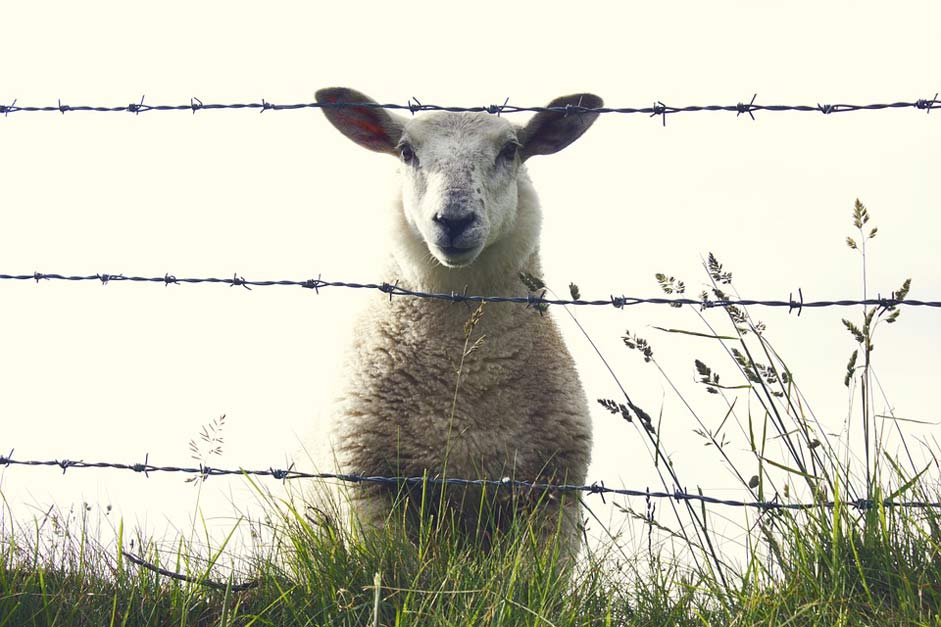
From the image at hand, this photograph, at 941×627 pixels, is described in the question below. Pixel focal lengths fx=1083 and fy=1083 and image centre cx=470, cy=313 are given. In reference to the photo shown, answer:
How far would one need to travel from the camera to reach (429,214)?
555 centimetres

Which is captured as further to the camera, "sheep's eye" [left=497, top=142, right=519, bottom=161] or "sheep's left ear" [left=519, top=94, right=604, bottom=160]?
"sheep's left ear" [left=519, top=94, right=604, bottom=160]

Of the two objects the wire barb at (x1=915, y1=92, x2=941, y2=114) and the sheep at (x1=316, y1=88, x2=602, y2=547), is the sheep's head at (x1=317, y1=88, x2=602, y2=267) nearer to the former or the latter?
the sheep at (x1=316, y1=88, x2=602, y2=547)

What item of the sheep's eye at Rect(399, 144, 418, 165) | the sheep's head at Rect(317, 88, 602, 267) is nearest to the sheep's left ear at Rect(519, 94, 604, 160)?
the sheep's head at Rect(317, 88, 602, 267)

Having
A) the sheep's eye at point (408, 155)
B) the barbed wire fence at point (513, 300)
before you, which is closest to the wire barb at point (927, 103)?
the barbed wire fence at point (513, 300)

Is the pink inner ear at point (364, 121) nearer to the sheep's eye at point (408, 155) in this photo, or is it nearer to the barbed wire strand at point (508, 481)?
the sheep's eye at point (408, 155)

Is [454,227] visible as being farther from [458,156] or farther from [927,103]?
[927,103]

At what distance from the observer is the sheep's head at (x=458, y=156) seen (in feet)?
18.0

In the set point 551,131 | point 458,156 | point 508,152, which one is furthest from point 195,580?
point 551,131

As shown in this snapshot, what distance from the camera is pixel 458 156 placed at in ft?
19.4

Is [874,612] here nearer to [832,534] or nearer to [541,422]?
[832,534]

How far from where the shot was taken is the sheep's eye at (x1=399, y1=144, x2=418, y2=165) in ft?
20.2

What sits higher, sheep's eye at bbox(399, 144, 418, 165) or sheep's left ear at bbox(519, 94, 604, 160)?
sheep's left ear at bbox(519, 94, 604, 160)

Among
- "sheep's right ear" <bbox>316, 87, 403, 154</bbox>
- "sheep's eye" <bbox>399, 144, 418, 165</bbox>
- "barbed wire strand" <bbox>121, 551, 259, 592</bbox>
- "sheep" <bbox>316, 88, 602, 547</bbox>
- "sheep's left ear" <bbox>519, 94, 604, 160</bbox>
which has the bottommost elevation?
"barbed wire strand" <bbox>121, 551, 259, 592</bbox>

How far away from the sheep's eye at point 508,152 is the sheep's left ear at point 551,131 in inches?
5.5
